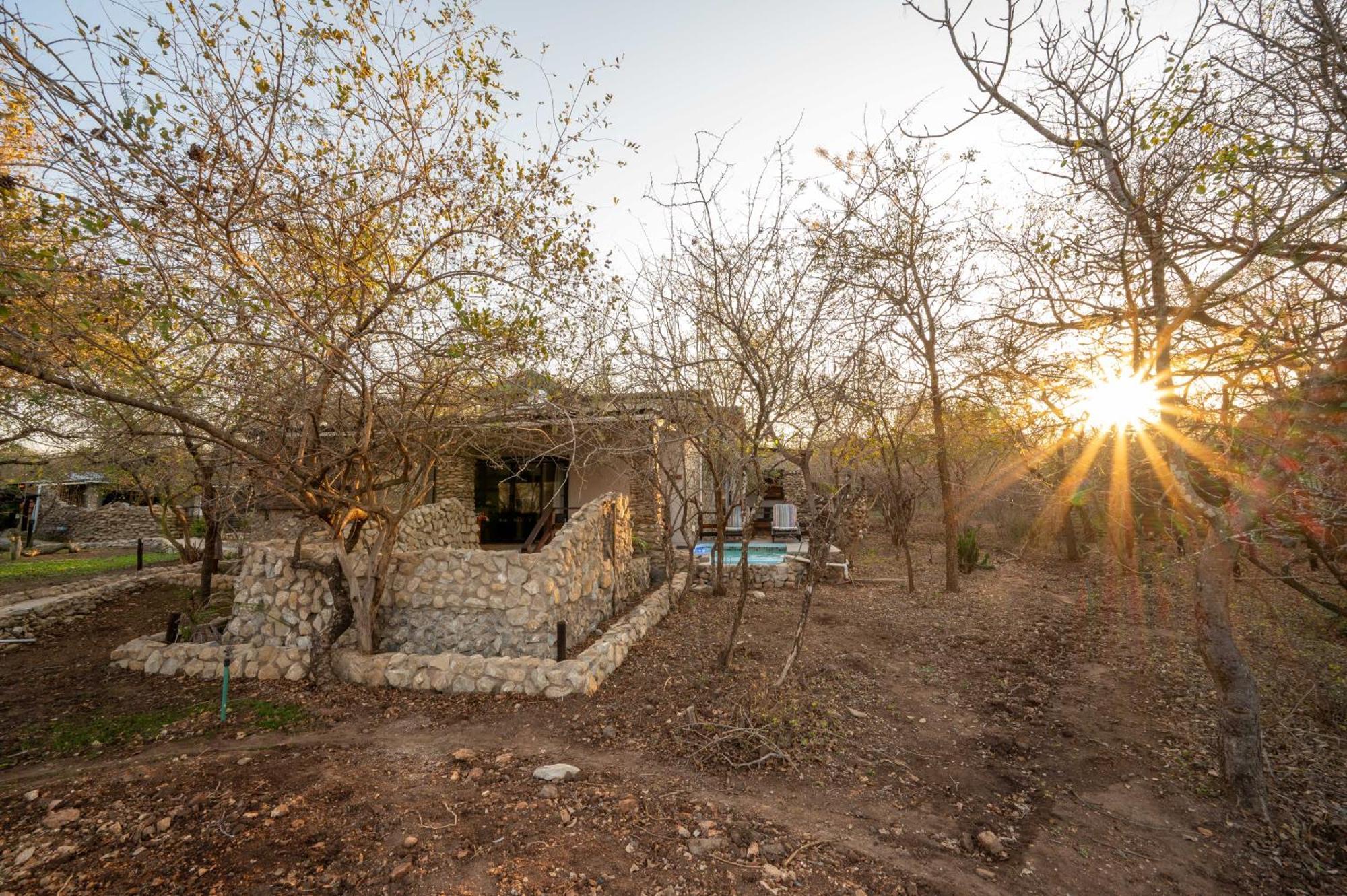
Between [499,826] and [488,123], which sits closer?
[499,826]

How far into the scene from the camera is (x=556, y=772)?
3947 millimetres

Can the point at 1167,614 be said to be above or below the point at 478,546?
below

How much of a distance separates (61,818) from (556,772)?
2966mm

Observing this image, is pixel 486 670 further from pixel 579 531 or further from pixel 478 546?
pixel 478 546

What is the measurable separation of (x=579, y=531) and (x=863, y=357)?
13.2 feet

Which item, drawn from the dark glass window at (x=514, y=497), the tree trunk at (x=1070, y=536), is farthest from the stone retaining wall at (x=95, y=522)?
the tree trunk at (x=1070, y=536)

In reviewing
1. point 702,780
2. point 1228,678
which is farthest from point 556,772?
point 1228,678

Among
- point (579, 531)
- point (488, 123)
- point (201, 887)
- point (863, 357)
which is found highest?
point (488, 123)

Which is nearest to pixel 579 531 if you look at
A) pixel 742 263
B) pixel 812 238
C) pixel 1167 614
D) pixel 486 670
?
pixel 486 670

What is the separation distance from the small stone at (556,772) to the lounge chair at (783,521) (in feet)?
39.9

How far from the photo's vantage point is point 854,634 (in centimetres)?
748

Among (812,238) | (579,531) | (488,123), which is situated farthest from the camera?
(579,531)

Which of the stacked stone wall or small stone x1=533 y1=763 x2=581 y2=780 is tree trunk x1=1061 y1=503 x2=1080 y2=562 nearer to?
small stone x1=533 y1=763 x2=581 y2=780

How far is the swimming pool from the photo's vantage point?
38.1 ft
